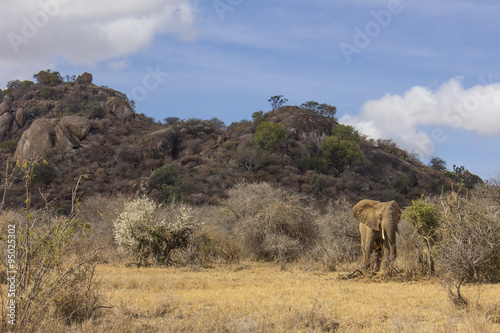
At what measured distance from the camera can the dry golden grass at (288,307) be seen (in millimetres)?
5945

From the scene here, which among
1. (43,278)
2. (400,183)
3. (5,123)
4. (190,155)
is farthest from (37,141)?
(43,278)

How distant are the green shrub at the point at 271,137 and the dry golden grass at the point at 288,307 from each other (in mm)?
35843

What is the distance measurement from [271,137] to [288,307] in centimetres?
3971

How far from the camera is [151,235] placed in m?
14.5

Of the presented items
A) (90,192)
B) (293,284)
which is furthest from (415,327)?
(90,192)

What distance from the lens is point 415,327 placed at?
5867 mm

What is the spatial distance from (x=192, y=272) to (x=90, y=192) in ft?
87.6

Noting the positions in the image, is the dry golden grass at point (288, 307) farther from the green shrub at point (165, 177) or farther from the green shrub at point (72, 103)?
the green shrub at point (72, 103)

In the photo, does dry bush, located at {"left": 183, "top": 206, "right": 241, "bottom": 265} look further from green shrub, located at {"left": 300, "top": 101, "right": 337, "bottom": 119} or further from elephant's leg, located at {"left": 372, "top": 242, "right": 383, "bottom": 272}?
green shrub, located at {"left": 300, "top": 101, "right": 337, "bottom": 119}

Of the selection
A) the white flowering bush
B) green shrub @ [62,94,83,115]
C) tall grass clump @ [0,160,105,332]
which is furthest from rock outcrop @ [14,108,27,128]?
tall grass clump @ [0,160,105,332]

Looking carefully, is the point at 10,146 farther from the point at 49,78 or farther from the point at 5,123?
the point at 49,78

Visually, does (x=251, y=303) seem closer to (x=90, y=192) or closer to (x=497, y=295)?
(x=497, y=295)

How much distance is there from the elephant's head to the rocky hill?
22.3 meters

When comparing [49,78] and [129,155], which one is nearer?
[129,155]
